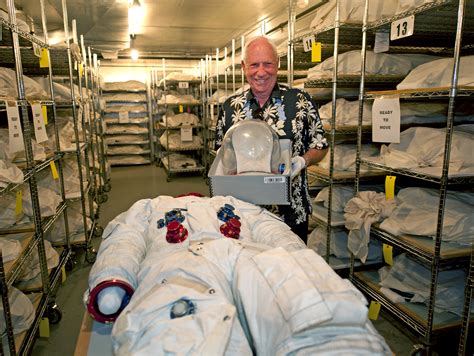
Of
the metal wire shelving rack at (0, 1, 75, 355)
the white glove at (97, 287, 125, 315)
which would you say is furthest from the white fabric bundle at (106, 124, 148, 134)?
the white glove at (97, 287, 125, 315)

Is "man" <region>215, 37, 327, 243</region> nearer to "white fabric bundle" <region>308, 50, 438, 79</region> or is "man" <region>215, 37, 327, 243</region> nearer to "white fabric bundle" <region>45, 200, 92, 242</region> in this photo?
"white fabric bundle" <region>308, 50, 438, 79</region>

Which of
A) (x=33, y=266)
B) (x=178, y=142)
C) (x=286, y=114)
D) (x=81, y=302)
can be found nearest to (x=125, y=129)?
(x=178, y=142)

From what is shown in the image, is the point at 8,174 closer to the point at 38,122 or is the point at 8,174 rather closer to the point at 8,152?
the point at 8,152

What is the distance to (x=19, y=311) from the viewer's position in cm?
204

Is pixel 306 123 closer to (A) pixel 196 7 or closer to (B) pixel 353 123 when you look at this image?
(B) pixel 353 123

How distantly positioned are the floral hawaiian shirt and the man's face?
9 centimetres

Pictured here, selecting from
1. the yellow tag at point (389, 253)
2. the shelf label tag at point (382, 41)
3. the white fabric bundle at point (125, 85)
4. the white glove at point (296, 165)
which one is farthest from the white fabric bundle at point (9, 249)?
the white fabric bundle at point (125, 85)

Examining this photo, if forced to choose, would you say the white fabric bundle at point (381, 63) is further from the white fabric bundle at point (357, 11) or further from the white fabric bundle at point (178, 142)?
the white fabric bundle at point (178, 142)

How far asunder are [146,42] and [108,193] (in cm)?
327

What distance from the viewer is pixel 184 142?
24.5ft

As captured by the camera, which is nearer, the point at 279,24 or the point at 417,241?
the point at 417,241

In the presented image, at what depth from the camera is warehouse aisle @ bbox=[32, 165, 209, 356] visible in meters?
2.35

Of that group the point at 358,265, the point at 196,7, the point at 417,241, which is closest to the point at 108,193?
the point at 196,7

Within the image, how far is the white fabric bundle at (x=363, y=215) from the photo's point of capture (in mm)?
2514
